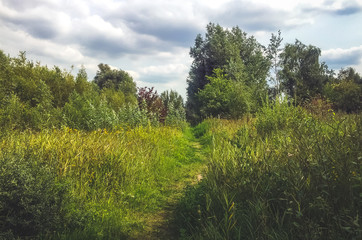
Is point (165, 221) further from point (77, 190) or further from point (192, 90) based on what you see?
point (192, 90)

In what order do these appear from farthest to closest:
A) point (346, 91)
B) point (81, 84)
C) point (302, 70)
Answer: point (302, 70) < point (346, 91) < point (81, 84)

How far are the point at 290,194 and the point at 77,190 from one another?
3.30 m

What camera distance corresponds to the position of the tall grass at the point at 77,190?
2834 mm

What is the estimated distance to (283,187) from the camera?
2.76 meters

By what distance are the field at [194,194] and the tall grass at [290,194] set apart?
1 cm

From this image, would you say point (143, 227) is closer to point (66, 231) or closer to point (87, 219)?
point (87, 219)

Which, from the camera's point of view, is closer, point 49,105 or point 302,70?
point 49,105

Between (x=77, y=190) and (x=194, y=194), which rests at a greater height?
(x=77, y=190)

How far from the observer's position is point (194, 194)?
3.97m

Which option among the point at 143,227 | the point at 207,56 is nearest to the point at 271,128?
the point at 143,227

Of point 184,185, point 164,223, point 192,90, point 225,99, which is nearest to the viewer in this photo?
point 164,223

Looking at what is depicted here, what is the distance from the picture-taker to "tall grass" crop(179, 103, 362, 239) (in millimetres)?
2186

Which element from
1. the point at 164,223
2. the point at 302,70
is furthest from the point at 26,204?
the point at 302,70

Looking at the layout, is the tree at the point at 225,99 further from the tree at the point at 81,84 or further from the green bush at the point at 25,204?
the green bush at the point at 25,204
